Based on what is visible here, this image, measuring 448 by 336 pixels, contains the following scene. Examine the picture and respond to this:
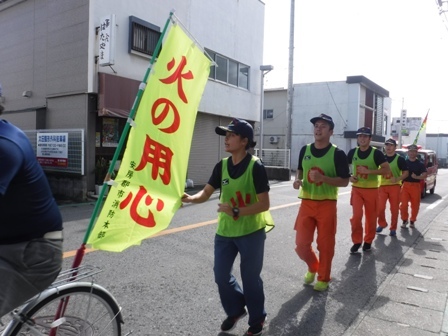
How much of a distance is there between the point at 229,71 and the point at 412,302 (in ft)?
47.2

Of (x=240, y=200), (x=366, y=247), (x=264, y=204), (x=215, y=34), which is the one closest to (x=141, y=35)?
(x=215, y=34)

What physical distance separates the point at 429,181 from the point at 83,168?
42.5ft

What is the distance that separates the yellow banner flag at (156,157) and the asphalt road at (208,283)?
1400 millimetres

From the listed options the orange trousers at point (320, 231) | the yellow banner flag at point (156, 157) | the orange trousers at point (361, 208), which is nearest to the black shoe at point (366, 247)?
the orange trousers at point (361, 208)

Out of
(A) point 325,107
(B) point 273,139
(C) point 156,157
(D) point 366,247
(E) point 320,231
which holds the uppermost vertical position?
(A) point 325,107

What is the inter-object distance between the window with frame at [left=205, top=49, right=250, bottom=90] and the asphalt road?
10.2 meters

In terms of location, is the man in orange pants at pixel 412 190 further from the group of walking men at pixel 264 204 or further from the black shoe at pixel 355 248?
the black shoe at pixel 355 248

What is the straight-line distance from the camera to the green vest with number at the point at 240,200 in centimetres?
316

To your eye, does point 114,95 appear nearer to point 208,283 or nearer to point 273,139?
point 208,283

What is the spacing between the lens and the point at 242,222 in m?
3.19

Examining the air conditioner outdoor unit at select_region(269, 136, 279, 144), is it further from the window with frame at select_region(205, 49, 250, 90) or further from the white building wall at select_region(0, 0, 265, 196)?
the white building wall at select_region(0, 0, 265, 196)

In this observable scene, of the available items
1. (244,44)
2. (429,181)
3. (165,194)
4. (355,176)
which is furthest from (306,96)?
(165,194)

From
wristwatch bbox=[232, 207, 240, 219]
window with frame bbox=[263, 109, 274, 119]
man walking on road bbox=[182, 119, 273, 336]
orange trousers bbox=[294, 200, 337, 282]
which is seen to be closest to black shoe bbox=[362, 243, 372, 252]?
orange trousers bbox=[294, 200, 337, 282]

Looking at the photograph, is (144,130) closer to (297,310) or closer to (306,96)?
(297,310)
